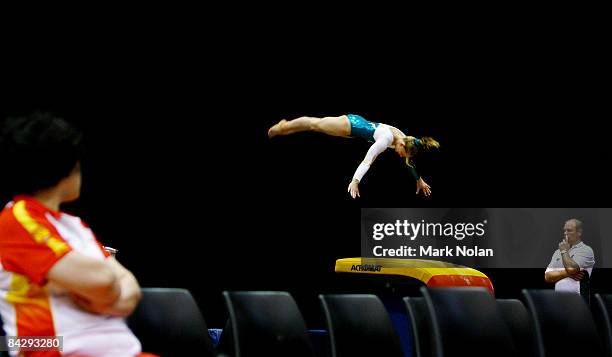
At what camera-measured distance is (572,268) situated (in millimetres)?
5660

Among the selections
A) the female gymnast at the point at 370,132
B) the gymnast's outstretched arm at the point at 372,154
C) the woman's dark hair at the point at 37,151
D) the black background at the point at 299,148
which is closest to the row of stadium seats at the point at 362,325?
the woman's dark hair at the point at 37,151

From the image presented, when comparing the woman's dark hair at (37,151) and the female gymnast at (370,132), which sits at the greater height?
the female gymnast at (370,132)

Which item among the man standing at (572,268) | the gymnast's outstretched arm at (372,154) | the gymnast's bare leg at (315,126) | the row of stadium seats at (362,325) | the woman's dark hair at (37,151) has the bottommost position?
the man standing at (572,268)

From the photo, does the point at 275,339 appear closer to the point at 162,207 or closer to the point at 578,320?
the point at 578,320

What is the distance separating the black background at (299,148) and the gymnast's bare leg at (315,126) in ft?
0.85

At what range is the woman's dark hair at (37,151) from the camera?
54.5 inches

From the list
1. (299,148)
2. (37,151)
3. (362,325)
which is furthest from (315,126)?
(37,151)

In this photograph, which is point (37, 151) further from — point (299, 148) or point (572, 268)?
point (299, 148)

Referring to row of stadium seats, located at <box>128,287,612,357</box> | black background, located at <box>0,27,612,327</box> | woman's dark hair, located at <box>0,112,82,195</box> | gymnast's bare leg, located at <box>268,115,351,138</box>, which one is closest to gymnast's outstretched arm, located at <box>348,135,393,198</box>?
gymnast's bare leg, located at <box>268,115,351,138</box>

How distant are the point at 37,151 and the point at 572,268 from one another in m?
4.91

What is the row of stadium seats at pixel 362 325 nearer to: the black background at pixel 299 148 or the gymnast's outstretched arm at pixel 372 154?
the gymnast's outstretched arm at pixel 372 154

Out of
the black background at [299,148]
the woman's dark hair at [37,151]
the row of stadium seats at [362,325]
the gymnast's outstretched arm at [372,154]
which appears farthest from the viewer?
the black background at [299,148]

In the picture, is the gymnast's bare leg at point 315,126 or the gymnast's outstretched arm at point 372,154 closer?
the gymnast's outstretched arm at point 372,154

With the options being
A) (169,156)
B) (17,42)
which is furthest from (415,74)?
(17,42)
